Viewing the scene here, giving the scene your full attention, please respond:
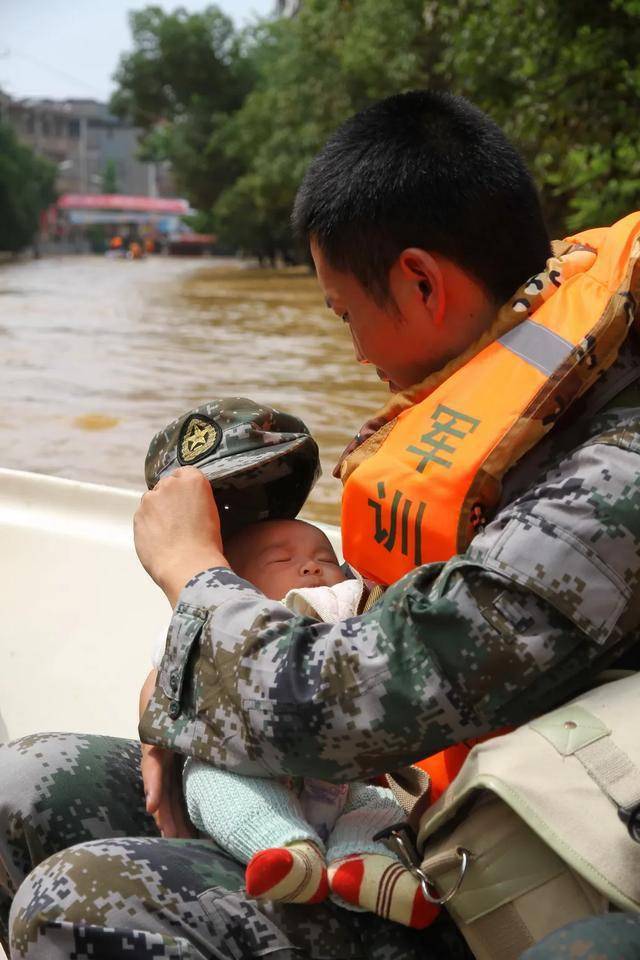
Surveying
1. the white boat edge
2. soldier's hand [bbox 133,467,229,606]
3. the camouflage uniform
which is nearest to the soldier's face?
the camouflage uniform

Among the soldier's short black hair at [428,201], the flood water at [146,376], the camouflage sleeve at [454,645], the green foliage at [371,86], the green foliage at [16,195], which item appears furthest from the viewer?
the green foliage at [16,195]

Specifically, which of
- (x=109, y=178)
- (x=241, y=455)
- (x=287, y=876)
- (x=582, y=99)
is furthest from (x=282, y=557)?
(x=109, y=178)

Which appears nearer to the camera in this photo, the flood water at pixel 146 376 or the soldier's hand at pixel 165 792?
the soldier's hand at pixel 165 792

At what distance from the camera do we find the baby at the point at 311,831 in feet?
3.82

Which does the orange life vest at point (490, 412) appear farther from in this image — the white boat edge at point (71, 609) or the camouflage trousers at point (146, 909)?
the white boat edge at point (71, 609)

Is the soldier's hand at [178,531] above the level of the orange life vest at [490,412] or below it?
below

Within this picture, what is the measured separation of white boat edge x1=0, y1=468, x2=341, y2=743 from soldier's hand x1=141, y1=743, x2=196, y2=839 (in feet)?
2.95

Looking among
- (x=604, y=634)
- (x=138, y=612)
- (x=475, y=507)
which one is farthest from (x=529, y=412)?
(x=138, y=612)

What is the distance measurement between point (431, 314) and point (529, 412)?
17 centimetres

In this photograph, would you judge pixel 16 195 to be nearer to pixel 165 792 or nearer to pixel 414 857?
pixel 165 792

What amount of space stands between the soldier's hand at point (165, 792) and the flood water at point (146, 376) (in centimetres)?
371

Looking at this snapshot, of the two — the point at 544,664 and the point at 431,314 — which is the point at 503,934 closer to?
the point at 544,664

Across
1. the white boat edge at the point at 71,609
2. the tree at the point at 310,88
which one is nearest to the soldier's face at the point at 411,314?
the white boat edge at the point at 71,609

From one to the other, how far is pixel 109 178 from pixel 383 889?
314ft
